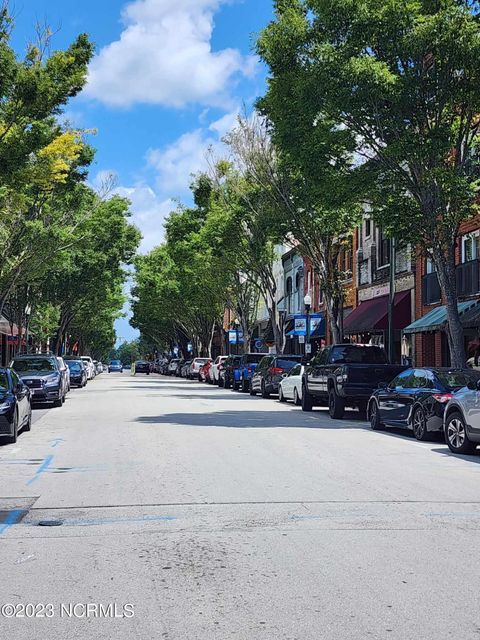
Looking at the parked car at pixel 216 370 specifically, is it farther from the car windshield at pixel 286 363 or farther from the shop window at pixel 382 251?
the car windshield at pixel 286 363

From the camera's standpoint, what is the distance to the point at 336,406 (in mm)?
22234

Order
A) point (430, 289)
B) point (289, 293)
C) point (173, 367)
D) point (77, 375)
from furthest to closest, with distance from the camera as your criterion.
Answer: point (173, 367)
point (289, 293)
point (77, 375)
point (430, 289)

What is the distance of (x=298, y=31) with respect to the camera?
69.8ft

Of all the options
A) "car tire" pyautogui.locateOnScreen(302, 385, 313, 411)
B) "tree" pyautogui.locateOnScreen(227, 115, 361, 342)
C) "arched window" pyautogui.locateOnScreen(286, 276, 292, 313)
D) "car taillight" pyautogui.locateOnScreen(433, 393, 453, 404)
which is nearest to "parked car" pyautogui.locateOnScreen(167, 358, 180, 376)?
"arched window" pyautogui.locateOnScreen(286, 276, 292, 313)

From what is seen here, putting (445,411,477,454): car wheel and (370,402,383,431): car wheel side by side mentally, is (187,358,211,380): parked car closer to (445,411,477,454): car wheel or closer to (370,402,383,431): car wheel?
(370,402,383,431): car wheel

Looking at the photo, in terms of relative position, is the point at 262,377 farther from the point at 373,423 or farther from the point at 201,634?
the point at 201,634

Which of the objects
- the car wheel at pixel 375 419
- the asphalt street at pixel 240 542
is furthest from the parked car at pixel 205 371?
the asphalt street at pixel 240 542

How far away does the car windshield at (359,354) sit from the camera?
23.5 m

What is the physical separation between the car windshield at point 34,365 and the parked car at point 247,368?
11.9 m

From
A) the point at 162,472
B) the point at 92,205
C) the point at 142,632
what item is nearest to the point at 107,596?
the point at 142,632

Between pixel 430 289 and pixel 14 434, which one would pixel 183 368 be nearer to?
pixel 430 289

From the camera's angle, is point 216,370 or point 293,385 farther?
point 216,370

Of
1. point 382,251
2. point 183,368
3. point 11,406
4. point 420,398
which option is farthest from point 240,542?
point 183,368

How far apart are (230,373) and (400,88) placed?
84.2 feet
